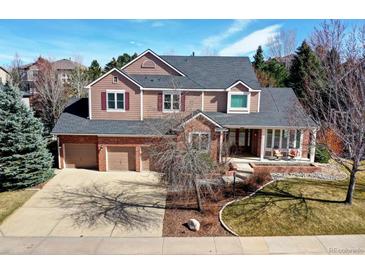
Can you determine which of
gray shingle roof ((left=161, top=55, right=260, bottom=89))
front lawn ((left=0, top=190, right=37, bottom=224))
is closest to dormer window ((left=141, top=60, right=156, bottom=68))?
gray shingle roof ((left=161, top=55, right=260, bottom=89))

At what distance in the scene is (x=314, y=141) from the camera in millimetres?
13148

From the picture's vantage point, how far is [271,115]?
20.0m

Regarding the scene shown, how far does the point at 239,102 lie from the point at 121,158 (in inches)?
382

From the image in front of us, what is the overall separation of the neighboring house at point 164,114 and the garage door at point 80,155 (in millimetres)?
64

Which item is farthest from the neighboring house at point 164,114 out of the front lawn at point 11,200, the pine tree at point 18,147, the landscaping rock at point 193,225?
the landscaping rock at point 193,225

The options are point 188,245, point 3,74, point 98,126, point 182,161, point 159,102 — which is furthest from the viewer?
point 3,74

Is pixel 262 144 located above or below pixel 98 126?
below

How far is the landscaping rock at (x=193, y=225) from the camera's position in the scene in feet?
33.8

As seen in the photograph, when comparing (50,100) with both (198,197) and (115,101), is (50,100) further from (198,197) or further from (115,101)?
(198,197)

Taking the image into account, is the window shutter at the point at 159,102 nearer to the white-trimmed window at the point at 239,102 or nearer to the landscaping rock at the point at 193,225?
the white-trimmed window at the point at 239,102

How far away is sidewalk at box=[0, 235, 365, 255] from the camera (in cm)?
892

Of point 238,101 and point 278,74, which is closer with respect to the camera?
point 238,101

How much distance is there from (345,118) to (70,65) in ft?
175

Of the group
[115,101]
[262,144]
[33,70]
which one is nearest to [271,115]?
[262,144]
